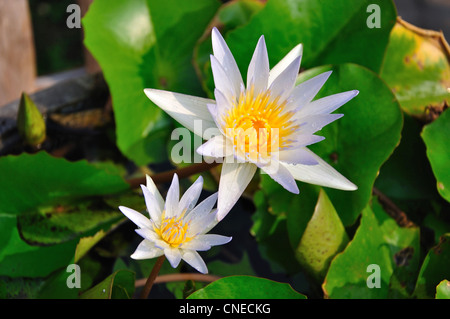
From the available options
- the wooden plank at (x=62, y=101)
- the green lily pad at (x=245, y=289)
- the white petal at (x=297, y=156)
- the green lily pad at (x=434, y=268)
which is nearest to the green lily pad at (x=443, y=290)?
the green lily pad at (x=434, y=268)

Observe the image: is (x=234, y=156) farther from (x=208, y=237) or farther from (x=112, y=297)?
(x=112, y=297)

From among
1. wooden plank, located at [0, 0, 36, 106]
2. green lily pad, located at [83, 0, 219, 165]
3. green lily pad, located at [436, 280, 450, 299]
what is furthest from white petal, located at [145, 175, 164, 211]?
wooden plank, located at [0, 0, 36, 106]

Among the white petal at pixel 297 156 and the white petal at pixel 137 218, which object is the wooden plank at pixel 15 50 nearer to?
the white petal at pixel 137 218

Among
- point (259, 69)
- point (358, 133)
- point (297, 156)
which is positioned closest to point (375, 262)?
point (358, 133)

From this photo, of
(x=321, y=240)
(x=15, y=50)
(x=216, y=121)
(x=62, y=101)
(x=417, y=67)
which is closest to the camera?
(x=216, y=121)

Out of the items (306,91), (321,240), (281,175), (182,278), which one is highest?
(306,91)

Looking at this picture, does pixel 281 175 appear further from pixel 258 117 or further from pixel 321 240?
pixel 321 240
